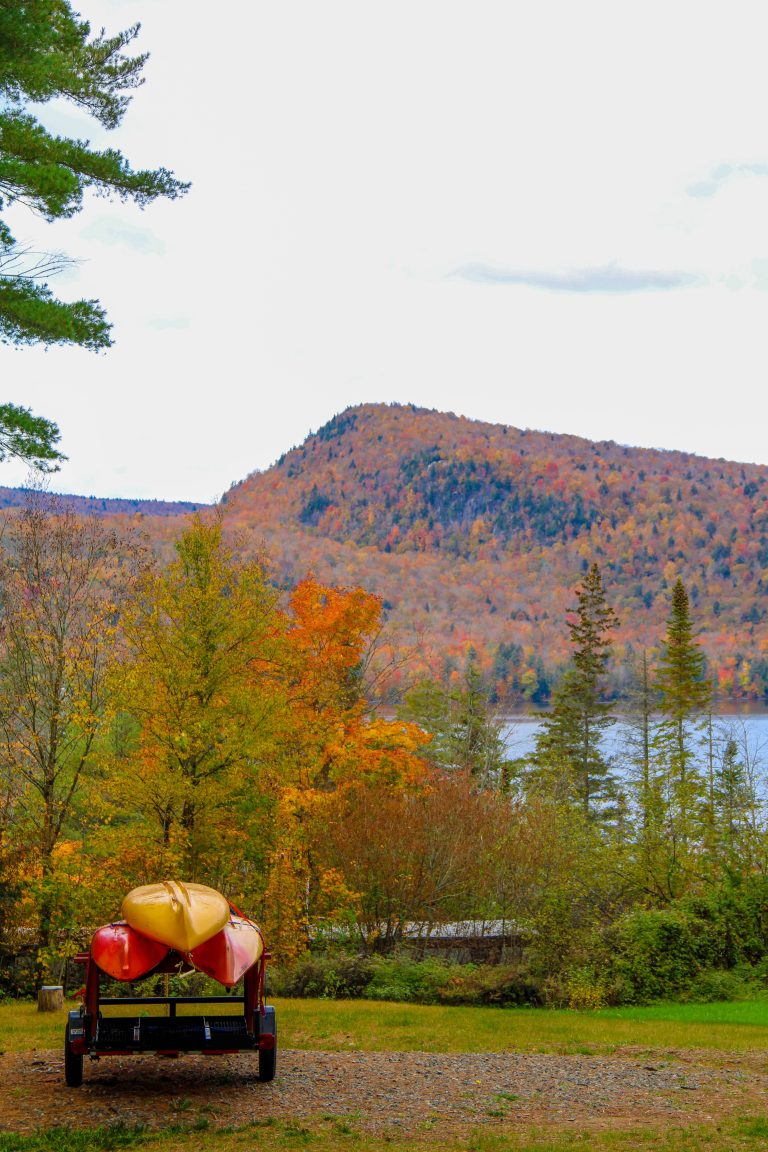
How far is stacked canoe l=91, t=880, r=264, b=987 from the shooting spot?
9891 millimetres

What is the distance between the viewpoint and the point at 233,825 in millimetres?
23953

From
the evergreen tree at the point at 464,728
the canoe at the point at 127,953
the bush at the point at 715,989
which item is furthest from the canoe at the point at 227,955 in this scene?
the evergreen tree at the point at 464,728

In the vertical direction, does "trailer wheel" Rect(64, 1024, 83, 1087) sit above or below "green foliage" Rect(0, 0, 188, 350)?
below

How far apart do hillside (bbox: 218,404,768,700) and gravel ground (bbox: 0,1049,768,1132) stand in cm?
7494

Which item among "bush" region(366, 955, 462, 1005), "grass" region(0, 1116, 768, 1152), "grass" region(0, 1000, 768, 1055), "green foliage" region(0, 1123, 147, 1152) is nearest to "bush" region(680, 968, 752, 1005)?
"grass" region(0, 1000, 768, 1055)

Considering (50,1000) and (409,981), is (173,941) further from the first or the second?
(409,981)

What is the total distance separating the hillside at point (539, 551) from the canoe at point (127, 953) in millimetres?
77711

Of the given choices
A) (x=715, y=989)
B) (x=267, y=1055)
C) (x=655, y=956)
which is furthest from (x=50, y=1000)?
(x=715, y=989)

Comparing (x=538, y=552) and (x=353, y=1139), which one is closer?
(x=353, y=1139)

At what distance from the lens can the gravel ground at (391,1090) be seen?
9477mm

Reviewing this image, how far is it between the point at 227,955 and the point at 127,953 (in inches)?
34.5

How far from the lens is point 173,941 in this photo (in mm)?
9859

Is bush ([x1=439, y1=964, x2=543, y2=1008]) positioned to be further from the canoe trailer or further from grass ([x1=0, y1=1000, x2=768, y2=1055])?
the canoe trailer

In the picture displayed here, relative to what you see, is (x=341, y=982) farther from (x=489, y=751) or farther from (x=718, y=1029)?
(x=489, y=751)
